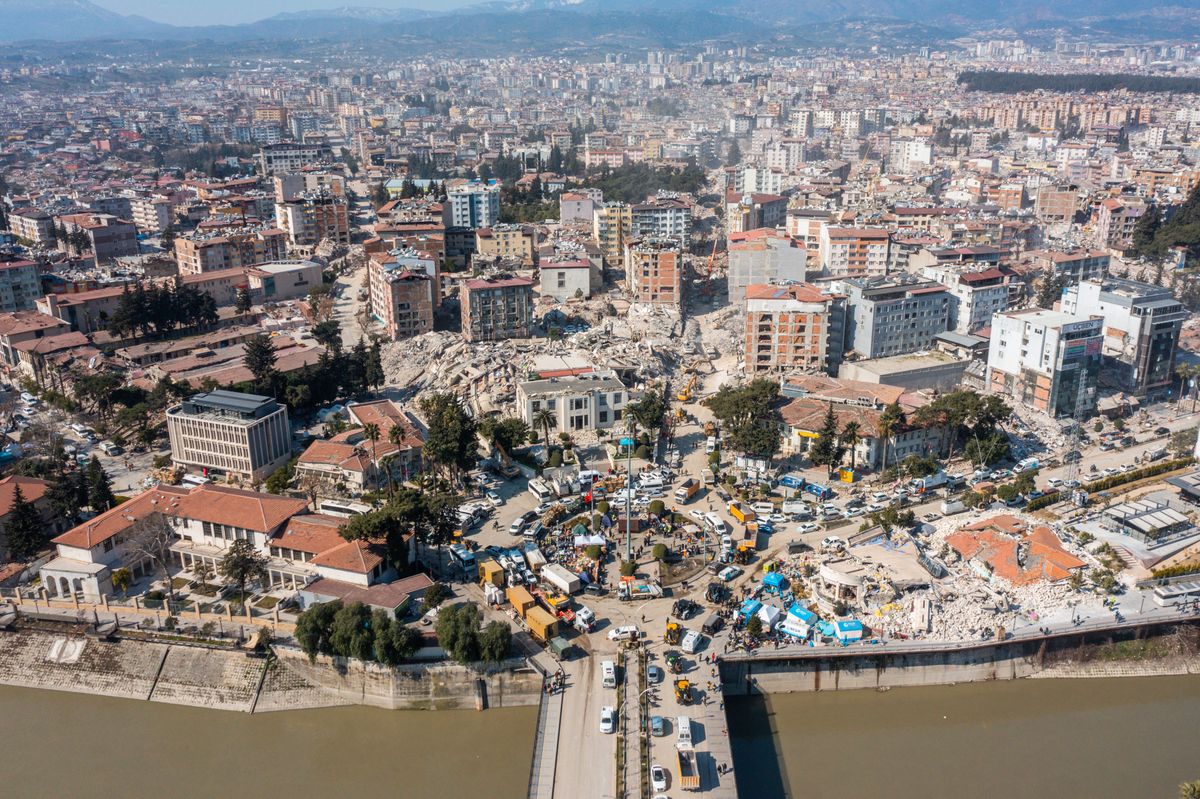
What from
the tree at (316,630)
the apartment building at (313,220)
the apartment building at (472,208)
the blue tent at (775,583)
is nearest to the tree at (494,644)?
the tree at (316,630)

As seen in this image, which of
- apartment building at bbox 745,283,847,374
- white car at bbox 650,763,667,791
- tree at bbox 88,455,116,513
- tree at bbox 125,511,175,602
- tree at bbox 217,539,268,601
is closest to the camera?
white car at bbox 650,763,667,791

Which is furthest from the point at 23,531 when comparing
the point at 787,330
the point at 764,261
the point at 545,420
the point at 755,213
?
the point at 755,213

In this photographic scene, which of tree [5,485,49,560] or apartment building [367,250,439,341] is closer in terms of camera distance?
tree [5,485,49,560]

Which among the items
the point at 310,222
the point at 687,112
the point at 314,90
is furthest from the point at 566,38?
the point at 310,222

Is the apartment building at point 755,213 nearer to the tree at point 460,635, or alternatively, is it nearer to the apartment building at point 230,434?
the apartment building at point 230,434

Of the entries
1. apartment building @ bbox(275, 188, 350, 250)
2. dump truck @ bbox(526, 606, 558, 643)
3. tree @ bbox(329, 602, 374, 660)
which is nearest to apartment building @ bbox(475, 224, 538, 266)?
apartment building @ bbox(275, 188, 350, 250)

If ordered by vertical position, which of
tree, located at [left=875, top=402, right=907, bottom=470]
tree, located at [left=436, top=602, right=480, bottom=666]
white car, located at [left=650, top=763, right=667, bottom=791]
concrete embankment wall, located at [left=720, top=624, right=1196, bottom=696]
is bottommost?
concrete embankment wall, located at [left=720, top=624, right=1196, bottom=696]

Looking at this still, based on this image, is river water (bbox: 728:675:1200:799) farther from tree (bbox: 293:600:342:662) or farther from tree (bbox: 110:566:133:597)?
tree (bbox: 110:566:133:597)
